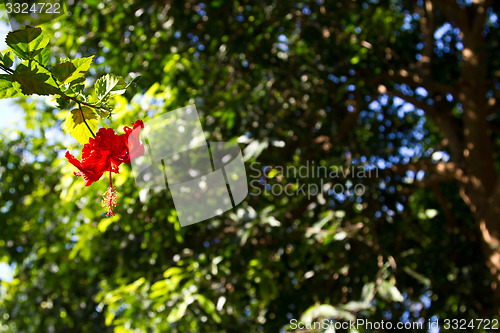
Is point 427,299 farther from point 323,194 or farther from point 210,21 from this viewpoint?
point 210,21

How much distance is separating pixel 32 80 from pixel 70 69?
0.18 ft

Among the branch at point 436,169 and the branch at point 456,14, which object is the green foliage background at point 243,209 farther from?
the branch at point 456,14

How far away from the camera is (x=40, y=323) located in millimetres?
3492

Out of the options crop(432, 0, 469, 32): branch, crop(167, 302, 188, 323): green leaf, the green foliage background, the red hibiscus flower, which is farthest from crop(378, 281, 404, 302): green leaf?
crop(432, 0, 469, 32): branch

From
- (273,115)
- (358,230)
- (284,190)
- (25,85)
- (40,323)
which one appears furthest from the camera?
(40,323)

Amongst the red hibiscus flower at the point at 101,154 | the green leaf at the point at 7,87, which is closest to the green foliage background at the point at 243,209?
the red hibiscus flower at the point at 101,154

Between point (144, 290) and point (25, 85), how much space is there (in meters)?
1.99

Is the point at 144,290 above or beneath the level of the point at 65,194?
beneath

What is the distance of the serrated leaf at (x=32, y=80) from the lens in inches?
28.3

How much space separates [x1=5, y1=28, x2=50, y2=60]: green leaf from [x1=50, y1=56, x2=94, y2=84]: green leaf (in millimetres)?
32

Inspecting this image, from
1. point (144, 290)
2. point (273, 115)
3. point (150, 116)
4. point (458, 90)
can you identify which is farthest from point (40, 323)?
point (458, 90)

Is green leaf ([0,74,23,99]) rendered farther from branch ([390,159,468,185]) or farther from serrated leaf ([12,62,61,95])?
branch ([390,159,468,185])

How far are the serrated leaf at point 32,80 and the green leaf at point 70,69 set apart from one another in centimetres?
2

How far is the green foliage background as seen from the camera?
2.59 m
